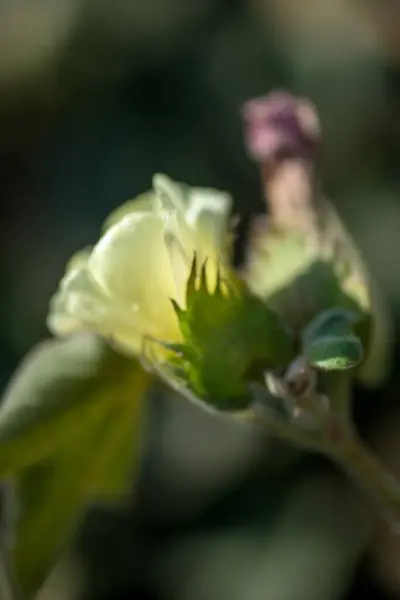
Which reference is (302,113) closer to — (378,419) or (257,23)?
(378,419)

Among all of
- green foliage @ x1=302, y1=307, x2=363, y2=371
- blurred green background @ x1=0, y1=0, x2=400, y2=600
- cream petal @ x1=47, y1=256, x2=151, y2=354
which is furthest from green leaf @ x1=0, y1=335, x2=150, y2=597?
blurred green background @ x1=0, y1=0, x2=400, y2=600

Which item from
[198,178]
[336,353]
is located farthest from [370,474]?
[198,178]

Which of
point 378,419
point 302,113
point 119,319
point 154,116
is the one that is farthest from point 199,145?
point 119,319

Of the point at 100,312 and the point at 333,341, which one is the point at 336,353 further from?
the point at 100,312

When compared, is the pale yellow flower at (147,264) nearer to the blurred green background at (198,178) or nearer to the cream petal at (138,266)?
the cream petal at (138,266)

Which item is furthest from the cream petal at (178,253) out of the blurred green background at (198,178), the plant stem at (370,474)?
the blurred green background at (198,178)

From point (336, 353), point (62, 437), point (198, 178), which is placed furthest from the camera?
point (198, 178)
